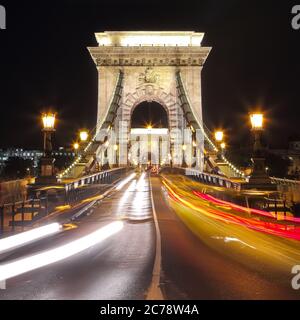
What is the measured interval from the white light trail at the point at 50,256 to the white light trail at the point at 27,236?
1.16 metres

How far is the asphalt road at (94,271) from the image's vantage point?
5.91 metres

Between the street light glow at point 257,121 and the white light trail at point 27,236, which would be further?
the street light glow at point 257,121

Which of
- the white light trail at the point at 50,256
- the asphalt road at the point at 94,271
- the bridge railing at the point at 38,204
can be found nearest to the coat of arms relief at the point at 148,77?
the bridge railing at the point at 38,204

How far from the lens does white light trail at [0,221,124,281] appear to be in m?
7.26

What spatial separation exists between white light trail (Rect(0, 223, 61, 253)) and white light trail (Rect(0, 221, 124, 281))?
1157 millimetres

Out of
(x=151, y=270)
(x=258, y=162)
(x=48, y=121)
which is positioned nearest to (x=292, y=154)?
(x=258, y=162)

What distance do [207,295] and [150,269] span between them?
166 centimetres

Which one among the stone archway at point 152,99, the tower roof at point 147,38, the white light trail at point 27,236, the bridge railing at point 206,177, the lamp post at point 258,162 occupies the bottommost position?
Answer: the white light trail at point 27,236

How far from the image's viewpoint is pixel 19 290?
608 centimetres

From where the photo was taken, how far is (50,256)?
833cm

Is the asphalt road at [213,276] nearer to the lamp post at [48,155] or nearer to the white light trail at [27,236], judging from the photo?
the white light trail at [27,236]

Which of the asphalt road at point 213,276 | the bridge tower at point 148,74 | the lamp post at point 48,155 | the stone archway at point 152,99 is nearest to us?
the asphalt road at point 213,276
